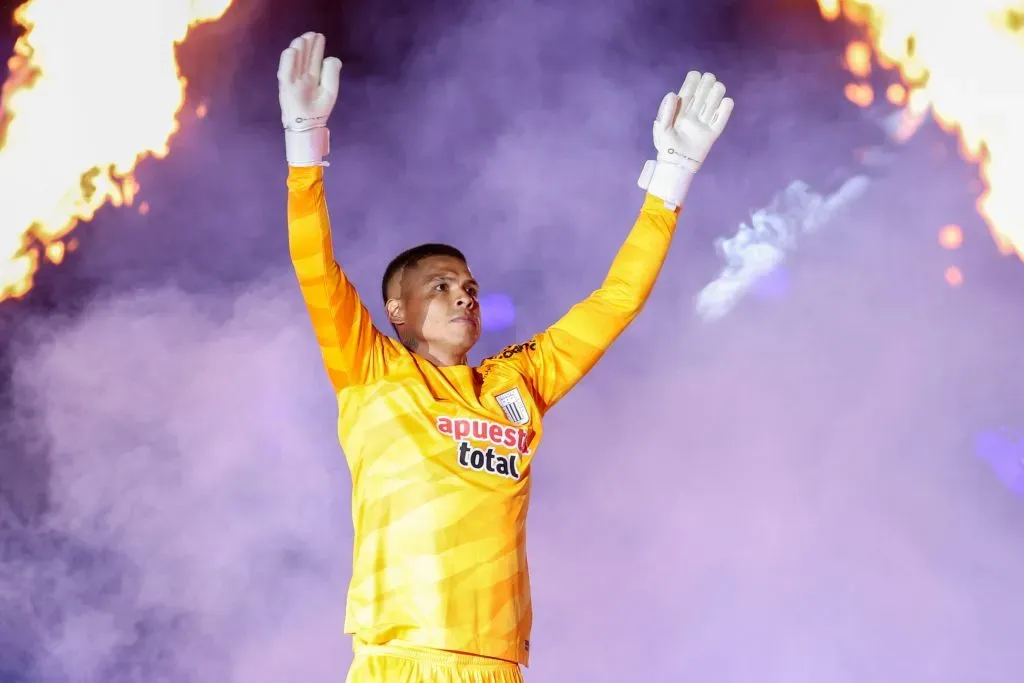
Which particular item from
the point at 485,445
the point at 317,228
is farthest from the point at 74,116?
the point at 485,445

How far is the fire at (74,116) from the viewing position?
4.76 m

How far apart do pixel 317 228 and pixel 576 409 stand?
2.38 metres

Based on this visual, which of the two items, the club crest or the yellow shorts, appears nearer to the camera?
the yellow shorts

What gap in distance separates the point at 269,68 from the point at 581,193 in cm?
166

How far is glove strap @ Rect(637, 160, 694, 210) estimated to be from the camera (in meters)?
3.39

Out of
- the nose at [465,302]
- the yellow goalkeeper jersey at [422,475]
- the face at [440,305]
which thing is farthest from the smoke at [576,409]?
the yellow goalkeeper jersey at [422,475]

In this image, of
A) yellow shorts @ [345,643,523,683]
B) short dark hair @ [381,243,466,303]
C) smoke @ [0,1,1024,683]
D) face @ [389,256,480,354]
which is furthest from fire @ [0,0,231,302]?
yellow shorts @ [345,643,523,683]

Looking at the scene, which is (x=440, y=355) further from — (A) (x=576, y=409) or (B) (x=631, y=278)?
(A) (x=576, y=409)

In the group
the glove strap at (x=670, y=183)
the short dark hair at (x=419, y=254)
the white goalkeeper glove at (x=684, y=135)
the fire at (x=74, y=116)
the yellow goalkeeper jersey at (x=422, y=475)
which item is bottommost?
the yellow goalkeeper jersey at (x=422, y=475)

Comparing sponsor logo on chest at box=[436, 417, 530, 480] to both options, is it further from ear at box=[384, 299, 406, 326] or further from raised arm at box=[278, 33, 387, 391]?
ear at box=[384, 299, 406, 326]

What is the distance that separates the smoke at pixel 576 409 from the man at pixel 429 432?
67.9 inches

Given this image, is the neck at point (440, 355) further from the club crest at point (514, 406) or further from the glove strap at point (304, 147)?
the glove strap at point (304, 147)

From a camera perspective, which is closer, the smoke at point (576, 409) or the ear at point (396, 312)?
the ear at point (396, 312)

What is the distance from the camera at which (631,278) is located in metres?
3.26
